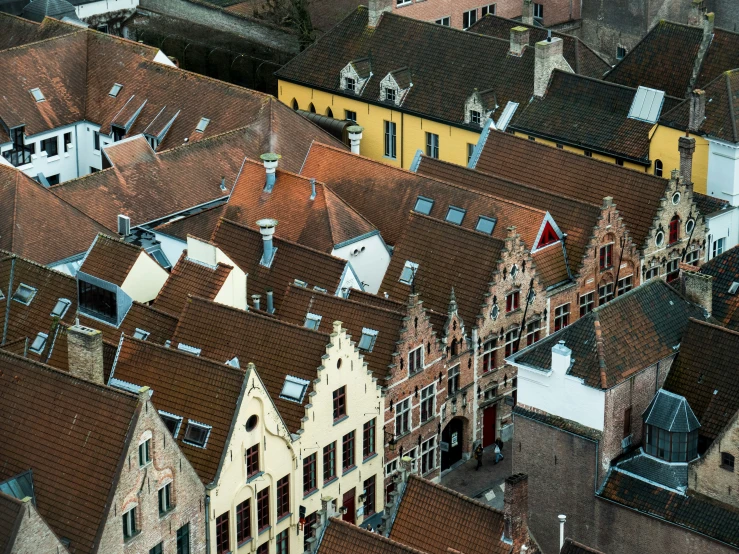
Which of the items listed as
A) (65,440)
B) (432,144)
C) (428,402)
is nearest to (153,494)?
(65,440)

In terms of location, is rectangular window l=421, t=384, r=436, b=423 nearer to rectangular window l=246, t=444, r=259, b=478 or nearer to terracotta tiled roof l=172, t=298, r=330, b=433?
terracotta tiled roof l=172, t=298, r=330, b=433

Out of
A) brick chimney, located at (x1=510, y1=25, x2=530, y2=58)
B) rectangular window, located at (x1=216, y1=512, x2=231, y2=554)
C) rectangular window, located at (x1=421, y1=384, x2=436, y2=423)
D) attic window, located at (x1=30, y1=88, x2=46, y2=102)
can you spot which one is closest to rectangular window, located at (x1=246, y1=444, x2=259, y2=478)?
rectangular window, located at (x1=216, y1=512, x2=231, y2=554)

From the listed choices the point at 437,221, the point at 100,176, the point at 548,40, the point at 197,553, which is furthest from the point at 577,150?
the point at 197,553

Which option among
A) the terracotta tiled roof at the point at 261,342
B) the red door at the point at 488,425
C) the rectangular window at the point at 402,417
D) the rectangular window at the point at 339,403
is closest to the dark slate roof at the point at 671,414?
the rectangular window at the point at 402,417

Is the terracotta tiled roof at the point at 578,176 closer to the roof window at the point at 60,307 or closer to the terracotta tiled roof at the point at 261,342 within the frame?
the terracotta tiled roof at the point at 261,342

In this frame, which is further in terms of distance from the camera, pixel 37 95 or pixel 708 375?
pixel 37 95

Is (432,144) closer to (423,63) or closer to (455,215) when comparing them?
(423,63)

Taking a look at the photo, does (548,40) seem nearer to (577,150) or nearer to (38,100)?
(577,150)

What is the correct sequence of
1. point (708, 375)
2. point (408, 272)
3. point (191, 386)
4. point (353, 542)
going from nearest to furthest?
1. point (353, 542)
2. point (191, 386)
3. point (708, 375)
4. point (408, 272)
